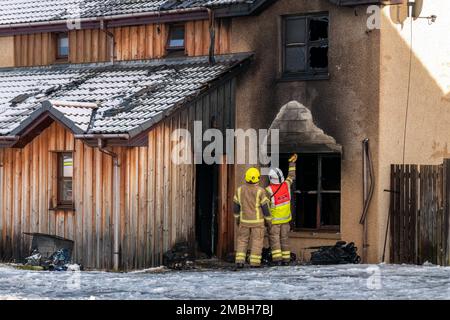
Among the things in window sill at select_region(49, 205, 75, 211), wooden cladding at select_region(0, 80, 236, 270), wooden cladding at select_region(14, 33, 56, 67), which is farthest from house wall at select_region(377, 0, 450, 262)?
wooden cladding at select_region(14, 33, 56, 67)

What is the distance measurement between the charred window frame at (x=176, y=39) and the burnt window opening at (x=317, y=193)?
13.2ft

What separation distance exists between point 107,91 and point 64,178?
2.07 metres

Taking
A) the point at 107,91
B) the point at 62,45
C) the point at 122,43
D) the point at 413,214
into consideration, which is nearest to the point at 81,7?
the point at 62,45

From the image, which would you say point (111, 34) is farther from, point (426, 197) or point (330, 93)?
point (426, 197)

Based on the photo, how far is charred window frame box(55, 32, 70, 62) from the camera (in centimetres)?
2731

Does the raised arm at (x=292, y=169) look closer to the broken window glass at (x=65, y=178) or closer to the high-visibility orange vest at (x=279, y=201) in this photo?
the high-visibility orange vest at (x=279, y=201)

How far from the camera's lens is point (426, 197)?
22.8 m

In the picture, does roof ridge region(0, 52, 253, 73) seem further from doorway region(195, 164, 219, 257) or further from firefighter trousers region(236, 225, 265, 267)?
firefighter trousers region(236, 225, 265, 267)

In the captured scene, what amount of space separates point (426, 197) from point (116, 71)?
7.59m

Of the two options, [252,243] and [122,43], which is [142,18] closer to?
[122,43]
